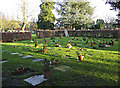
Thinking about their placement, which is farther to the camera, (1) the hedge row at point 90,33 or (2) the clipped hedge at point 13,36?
(1) the hedge row at point 90,33

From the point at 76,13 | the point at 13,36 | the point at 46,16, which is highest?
the point at 76,13

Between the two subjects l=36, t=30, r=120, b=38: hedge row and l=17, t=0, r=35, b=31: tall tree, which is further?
l=17, t=0, r=35, b=31: tall tree

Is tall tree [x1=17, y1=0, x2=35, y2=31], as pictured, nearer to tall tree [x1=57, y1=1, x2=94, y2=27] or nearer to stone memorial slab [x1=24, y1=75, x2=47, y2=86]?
tall tree [x1=57, y1=1, x2=94, y2=27]

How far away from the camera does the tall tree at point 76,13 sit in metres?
28.4

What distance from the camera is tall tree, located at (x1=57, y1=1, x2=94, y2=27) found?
2841cm

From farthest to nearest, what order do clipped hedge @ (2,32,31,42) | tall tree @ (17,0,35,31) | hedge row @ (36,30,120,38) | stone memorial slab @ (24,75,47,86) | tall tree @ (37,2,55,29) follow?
tall tree @ (37,2,55,29)
tall tree @ (17,0,35,31)
hedge row @ (36,30,120,38)
clipped hedge @ (2,32,31,42)
stone memorial slab @ (24,75,47,86)

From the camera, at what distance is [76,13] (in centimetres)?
2842

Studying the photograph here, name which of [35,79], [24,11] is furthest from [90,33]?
[35,79]

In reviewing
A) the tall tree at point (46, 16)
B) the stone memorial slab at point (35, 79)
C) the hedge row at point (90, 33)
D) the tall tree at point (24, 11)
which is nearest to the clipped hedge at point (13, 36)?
the hedge row at point (90, 33)

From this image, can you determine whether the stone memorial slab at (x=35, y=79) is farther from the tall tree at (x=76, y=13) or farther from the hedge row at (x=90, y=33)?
the tall tree at (x=76, y=13)

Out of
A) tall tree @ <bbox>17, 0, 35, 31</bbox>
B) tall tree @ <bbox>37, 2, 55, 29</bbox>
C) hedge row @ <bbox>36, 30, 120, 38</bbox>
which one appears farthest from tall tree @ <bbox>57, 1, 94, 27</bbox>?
tall tree @ <bbox>17, 0, 35, 31</bbox>

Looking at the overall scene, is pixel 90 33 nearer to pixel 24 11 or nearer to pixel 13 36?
pixel 13 36

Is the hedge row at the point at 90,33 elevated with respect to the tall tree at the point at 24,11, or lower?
lower

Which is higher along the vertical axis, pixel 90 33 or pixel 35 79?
pixel 90 33
